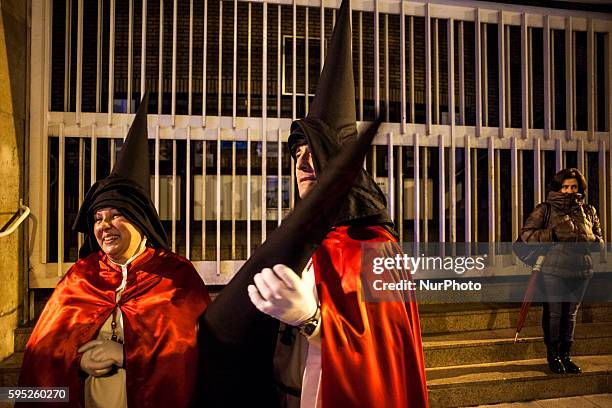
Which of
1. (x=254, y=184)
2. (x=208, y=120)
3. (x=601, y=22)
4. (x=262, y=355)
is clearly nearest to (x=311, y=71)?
(x=254, y=184)

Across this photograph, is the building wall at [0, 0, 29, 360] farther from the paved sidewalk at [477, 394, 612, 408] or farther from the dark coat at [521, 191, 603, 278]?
the dark coat at [521, 191, 603, 278]

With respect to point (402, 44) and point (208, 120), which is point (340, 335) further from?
point (402, 44)

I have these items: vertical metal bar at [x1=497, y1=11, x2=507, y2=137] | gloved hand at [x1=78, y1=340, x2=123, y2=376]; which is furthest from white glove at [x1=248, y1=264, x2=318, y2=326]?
vertical metal bar at [x1=497, y1=11, x2=507, y2=137]

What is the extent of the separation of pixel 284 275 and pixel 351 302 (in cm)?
32

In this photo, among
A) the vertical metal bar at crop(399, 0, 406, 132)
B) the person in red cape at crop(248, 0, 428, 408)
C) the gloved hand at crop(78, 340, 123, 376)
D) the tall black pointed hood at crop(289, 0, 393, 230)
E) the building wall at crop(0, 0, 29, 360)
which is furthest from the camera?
the vertical metal bar at crop(399, 0, 406, 132)

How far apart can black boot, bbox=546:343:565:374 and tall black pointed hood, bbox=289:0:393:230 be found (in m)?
2.42

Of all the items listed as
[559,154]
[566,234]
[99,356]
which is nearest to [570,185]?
[566,234]

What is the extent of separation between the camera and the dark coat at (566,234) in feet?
9.84

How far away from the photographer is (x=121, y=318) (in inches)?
63.8

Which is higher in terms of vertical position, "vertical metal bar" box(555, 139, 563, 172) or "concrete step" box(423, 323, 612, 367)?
"vertical metal bar" box(555, 139, 563, 172)

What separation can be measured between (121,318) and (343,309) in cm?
89

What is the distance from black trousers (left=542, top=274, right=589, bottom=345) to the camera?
9.89 feet

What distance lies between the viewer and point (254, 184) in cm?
645

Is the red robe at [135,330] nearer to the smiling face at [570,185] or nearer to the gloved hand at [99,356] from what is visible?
the gloved hand at [99,356]
